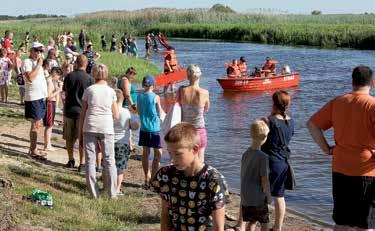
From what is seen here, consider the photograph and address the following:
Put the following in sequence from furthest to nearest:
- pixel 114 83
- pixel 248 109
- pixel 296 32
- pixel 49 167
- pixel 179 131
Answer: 1. pixel 296 32
2. pixel 248 109
3. pixel 114 83
4. pixel 49 167
5. pixel 179 131

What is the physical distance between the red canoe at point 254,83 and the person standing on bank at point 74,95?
1598cm

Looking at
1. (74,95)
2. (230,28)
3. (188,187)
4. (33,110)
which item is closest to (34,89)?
(33,110)

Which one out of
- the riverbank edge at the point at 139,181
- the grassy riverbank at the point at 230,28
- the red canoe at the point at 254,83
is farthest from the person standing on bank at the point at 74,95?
the grassy riverbank at the point at 230,28

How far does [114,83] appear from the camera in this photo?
1121cm

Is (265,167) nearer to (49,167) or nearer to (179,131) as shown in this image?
(179,131)

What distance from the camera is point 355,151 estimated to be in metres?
5.86

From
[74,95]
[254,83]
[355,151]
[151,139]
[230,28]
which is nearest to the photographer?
[355,151]

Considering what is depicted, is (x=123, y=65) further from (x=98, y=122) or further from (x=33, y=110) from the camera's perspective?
(x=98, y=122)

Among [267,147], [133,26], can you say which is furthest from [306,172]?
[133,26]

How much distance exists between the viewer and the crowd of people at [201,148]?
4266 mm

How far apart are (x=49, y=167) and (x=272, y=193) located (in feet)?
15.0

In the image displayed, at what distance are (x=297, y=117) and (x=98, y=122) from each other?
1323 cm

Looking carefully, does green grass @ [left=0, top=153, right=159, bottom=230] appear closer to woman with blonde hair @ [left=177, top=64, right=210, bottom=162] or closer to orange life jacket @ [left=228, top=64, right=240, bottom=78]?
woman with blonde hair @ [left=177, top=64, right=210, bottom=162]

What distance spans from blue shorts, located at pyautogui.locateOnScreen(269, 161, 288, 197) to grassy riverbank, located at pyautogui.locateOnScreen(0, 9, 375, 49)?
141 feet
